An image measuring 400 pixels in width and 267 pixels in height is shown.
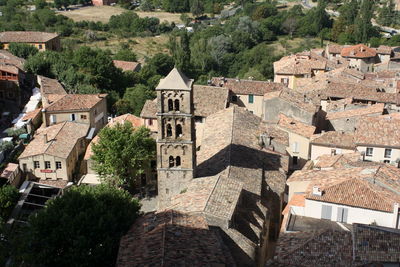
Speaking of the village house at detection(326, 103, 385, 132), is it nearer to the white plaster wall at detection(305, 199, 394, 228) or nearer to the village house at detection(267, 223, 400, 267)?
the white plaster wall at detection(305, 199, 394, 228)

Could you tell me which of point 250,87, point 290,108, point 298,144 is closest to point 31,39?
point 250,87

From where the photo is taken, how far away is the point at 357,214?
3112 centimetres

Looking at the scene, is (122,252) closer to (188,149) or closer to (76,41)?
(188,149)

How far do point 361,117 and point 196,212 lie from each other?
92.6 feet

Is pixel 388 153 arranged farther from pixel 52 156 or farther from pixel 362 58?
pixel 362 58

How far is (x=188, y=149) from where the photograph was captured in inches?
1326

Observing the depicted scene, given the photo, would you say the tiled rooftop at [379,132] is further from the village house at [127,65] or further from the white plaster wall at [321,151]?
the village house at [127,65]

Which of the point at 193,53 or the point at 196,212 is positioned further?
the point at 193,53

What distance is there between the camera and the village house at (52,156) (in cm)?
4609

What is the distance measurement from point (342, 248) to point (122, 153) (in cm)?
2229

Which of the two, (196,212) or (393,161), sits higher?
(196,212)

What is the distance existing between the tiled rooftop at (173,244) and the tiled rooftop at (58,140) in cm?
2134

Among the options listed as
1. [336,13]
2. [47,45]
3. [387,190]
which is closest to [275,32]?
[336,13]

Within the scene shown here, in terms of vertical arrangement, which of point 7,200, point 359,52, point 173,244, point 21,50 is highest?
point 21,50
